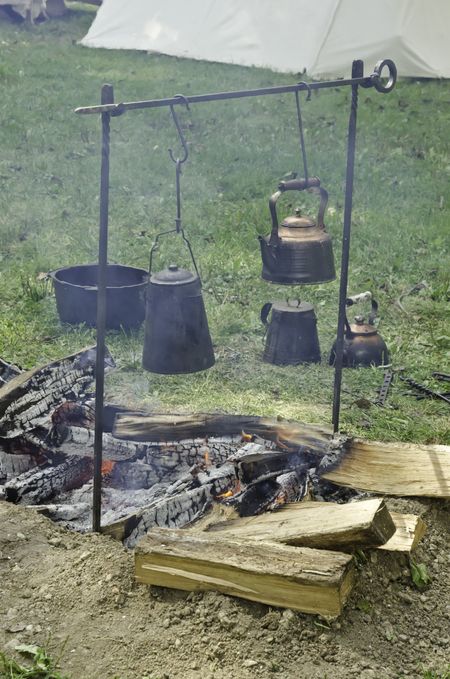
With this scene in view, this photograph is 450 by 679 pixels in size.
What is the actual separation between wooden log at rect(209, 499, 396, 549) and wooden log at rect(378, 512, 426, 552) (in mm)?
61

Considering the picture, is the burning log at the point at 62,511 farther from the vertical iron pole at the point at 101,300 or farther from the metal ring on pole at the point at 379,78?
the metal ring on pole at the point at 379,78

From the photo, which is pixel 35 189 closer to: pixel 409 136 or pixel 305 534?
pixel 409 136

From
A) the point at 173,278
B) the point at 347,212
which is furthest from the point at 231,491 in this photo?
the point at 347,212

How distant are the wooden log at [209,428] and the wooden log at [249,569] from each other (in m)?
0.94

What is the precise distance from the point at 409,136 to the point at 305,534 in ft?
27.6

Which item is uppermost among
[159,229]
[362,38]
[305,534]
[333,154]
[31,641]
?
[362,38]

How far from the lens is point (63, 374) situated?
15.2ft

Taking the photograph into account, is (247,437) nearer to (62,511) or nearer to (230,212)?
(62,511)

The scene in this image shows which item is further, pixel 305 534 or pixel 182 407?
pixel 182 407

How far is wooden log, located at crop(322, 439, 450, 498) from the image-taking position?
3854 millimetres

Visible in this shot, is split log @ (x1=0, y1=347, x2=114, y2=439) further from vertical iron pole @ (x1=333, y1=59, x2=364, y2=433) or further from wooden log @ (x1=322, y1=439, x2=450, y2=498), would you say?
wooden log @ (x1=322, y1=439, x2=450, y2=498)

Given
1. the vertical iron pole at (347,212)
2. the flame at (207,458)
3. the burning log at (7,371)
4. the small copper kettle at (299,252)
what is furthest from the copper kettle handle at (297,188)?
the burning log at (7,371)

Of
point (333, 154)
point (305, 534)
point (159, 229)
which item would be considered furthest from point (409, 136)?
point (305, 534)

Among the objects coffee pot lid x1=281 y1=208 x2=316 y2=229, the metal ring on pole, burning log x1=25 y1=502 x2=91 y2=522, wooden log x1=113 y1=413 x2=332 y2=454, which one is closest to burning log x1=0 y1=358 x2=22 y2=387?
wooden log x1=113 y1=413 x2=332 y2=454
